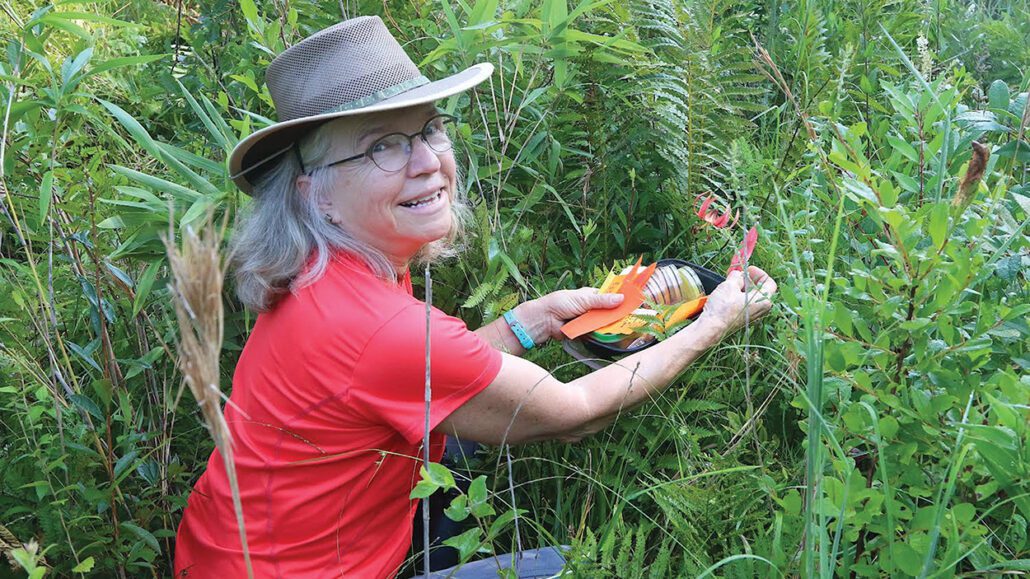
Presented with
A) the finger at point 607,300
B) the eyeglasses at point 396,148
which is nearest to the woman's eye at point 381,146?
the eyeglasses at point 396,148

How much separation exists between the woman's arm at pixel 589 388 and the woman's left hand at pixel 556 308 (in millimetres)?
315

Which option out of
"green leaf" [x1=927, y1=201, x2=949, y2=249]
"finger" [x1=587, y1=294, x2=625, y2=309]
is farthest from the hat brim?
"green leaf" [x1=927, y1=201, x2=949, y2=249]

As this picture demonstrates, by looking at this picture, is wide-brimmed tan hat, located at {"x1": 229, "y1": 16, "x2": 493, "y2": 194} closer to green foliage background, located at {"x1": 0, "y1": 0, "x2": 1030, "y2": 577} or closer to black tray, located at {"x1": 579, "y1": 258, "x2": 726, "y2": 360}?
green foliage background, located at {"x1": 0, "y1": 0, "x2": 1030, "y2": 577}

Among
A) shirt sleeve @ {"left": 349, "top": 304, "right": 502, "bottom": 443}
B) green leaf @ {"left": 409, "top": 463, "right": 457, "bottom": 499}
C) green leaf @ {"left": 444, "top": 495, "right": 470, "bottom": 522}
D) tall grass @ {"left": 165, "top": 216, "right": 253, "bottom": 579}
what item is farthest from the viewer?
shirt sleeve @ {"left": 349, "top": 304, "right": 502, "bottom": 443}

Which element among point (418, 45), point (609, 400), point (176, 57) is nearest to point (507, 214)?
point (418, 45)

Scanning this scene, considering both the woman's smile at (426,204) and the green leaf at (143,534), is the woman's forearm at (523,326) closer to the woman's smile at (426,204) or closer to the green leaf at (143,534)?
the woman's smile at (426,204)

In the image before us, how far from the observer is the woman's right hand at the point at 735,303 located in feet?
8.48

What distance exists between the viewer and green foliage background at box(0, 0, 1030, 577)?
1.81 m


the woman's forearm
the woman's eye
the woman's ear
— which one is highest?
the woman's eye

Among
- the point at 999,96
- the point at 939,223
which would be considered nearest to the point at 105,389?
the point at 939,223

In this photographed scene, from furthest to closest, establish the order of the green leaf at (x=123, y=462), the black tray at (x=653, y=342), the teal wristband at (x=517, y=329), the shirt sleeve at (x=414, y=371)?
the teal wristband at (x=517, y=329), the black tray at (x=653, y=342), the green leaf at (x=123, y=462), the shirt sleeve at (x=414, y=371)

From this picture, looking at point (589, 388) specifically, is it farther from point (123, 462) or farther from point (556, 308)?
point (123, 462)

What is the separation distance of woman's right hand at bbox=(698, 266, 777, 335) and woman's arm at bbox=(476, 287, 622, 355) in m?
0.40

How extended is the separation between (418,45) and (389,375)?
1531 mm
